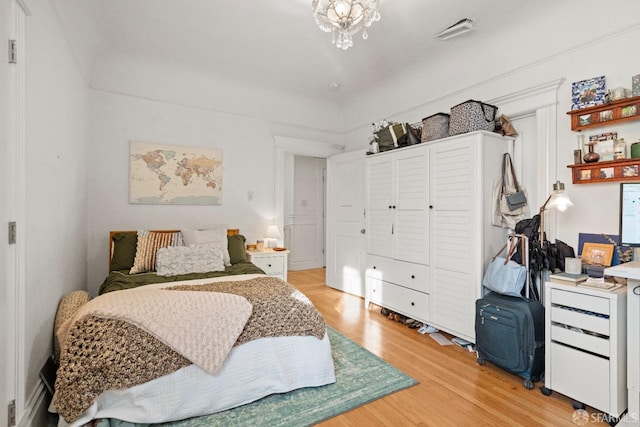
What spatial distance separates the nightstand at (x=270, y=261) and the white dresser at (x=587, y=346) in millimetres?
2727

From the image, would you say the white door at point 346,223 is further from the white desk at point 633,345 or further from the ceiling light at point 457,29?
the white desk at point 633,345

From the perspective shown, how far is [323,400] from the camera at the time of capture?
195 cm

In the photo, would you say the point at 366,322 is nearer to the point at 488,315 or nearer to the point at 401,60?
the point at 488,315

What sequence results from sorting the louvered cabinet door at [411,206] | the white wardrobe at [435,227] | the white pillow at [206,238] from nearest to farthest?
the white wardrobe at [435,227] → the louvered cabinet door at [411,206] → the white pillow at [206,238]

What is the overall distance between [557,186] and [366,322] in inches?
83.7

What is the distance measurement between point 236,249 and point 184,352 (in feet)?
6.02

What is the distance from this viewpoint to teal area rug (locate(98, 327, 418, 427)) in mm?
1755

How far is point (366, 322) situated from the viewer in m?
3.33

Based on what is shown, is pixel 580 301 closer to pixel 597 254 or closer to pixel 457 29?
pixel 597 254

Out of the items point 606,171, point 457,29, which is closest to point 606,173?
point 606,171

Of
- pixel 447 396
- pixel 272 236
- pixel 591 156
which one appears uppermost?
pixel 591 156

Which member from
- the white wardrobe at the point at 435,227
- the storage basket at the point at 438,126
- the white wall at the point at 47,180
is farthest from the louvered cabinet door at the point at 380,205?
the white wall at the point at 47,180

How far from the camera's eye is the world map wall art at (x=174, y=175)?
3.52 meters

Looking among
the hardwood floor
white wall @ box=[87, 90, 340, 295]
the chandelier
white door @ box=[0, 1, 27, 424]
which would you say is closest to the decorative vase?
the hardwood floor
